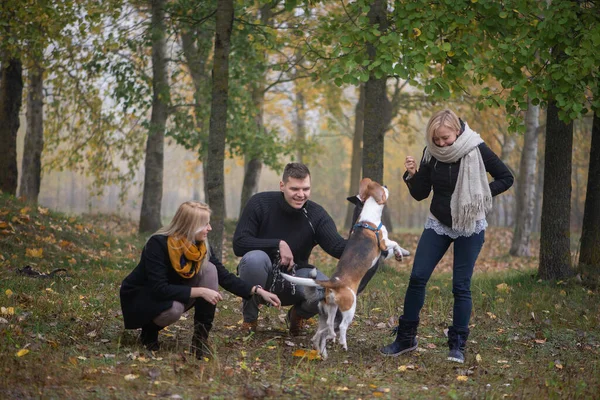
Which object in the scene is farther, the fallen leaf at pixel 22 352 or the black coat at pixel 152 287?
the black coat at pixel 152 287

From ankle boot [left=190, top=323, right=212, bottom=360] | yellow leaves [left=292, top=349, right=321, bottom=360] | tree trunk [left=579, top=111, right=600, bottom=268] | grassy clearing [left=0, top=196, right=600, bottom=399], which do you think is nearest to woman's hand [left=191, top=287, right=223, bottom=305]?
ankle boot [left=190, top=323, right=212, bottom=360]

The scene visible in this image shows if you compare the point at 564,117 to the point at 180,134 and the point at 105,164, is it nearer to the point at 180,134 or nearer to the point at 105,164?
the point at 180,134

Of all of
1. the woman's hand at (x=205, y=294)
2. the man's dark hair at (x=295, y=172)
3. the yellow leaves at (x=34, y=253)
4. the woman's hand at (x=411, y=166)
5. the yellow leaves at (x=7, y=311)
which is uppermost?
the woman's hand at (x=411, y=166)

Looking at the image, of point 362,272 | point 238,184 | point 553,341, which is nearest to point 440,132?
point 362,272

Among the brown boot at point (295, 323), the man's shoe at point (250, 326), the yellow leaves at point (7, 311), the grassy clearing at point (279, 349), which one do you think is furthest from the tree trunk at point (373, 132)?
the yellow leaves at point (7, 311)

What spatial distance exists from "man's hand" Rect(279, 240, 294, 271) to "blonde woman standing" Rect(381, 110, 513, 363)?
1.12 metres

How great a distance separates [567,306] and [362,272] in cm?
387

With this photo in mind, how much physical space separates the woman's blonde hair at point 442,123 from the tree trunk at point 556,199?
4.24 m

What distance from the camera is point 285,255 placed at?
5.63m

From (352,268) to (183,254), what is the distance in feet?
4.62

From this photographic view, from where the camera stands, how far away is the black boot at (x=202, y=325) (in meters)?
5.11

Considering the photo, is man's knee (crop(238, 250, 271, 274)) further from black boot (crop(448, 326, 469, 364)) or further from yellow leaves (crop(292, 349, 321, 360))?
black boot (crop(448, 326, 469, 364))

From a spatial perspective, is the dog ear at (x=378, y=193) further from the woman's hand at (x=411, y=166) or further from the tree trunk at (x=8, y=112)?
the tree trunk at (x=8, y=112)

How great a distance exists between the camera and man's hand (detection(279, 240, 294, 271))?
5633mm
